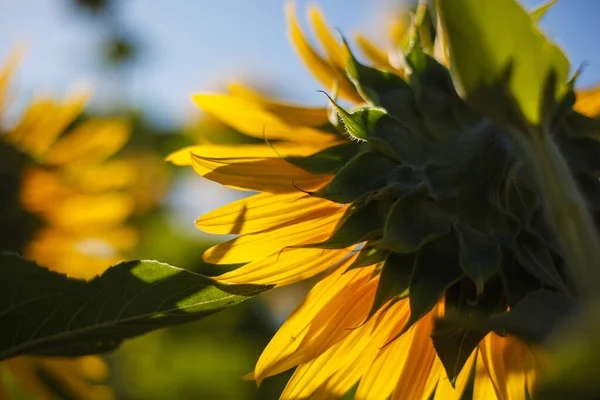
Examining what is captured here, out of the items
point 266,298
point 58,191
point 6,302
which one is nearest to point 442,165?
point 6,302

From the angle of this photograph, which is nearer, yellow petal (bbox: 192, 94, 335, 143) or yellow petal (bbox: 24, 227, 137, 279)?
yellow petal (bbox: 192, 94, 335, 143)

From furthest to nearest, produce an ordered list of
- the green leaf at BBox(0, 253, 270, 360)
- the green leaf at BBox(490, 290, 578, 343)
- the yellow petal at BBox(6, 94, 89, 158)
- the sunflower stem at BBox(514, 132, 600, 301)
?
the yellow petal at BBox(6, 94, 89, 158) → the green leaf at BBox(0, 253, 270, 360) → the sunflower stem at BBox(514, 132, 600, 301) → the green leaf at BBox(490, 290, 578, 343)

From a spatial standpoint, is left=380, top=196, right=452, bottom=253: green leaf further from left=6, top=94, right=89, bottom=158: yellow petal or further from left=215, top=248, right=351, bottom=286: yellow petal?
left=6, top=94, right=89, bottom=158: yellow petal

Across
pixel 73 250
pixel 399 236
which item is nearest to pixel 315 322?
pixel 399 236

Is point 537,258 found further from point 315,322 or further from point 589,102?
point 589,102

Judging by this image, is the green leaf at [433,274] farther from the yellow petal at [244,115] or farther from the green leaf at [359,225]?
the yellow petal at [244,115]

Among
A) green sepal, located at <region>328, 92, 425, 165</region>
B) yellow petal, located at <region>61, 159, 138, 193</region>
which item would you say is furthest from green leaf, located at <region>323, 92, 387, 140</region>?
yellow petal, located at <region>61, 159, 138, 193</region>

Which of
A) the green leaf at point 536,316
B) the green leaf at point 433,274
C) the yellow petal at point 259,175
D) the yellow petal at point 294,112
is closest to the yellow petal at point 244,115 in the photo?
the yellow petal at point 294,112
